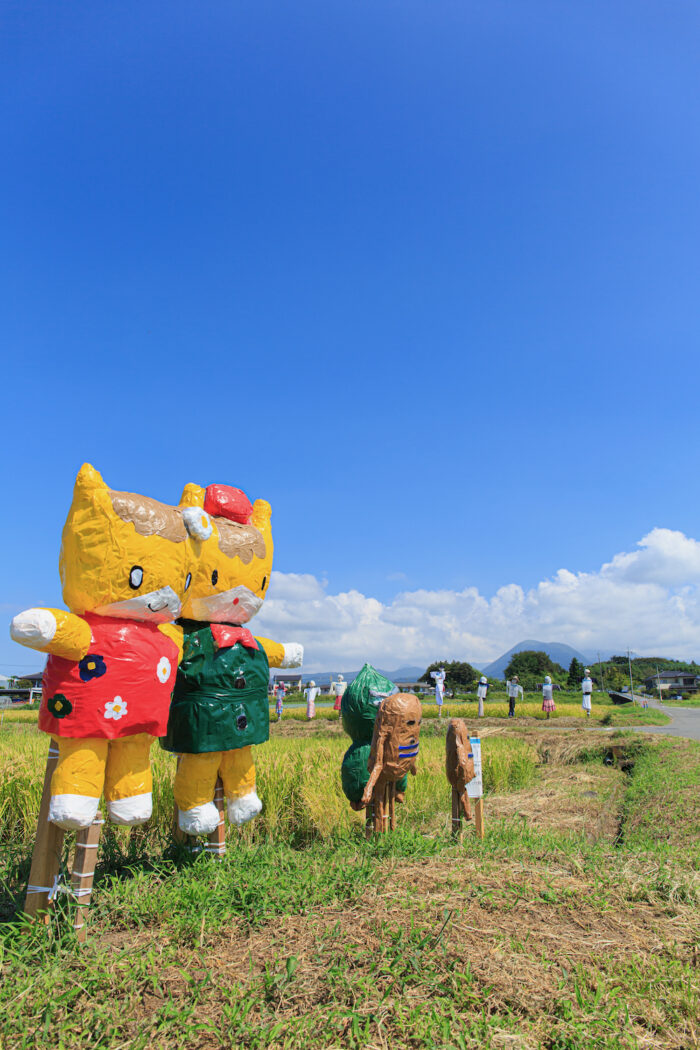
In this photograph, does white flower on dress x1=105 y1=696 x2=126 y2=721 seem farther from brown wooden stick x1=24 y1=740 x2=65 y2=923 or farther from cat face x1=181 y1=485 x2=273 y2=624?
cat face x1=181 y1=485 x2=273 y2=624

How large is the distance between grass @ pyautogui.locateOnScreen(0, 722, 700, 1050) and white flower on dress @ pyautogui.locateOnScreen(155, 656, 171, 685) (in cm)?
131

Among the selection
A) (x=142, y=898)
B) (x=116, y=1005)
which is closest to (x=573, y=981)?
(x=116, y=1005)

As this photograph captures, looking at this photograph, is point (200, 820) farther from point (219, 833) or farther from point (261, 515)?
point (261, 515)

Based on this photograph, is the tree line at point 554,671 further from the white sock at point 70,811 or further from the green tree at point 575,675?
the white sock at point 70,811

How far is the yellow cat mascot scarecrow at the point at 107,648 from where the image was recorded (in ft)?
11.8

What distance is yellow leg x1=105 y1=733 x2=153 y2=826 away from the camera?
381 centimetres

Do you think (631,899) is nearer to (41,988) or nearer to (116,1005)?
(116,1005)

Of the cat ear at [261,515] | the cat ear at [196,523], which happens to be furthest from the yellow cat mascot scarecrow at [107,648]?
the cat ear at [261,515]

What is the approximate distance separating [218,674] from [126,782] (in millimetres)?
917

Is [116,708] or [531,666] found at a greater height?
[116,708]

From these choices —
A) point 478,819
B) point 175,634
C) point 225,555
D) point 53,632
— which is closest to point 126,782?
point 175,634

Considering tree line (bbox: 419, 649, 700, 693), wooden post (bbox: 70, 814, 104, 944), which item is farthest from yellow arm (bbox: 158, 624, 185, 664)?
tree line (bbox: 419, 649, 700, 693)

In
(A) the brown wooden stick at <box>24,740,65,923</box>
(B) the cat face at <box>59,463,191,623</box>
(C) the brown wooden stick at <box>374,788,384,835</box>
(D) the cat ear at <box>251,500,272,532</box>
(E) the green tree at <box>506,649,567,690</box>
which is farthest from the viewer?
(E) the green tree at <box>506,649,567,690</box>

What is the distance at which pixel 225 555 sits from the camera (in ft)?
14.9
